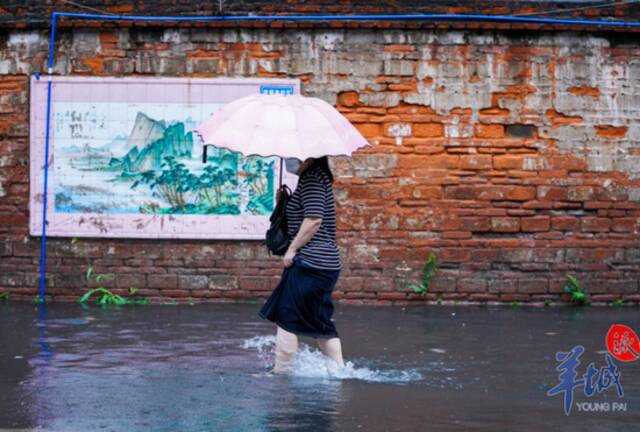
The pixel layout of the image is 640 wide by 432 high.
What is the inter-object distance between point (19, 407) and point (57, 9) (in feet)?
22.1

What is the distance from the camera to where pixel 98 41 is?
38.5ft

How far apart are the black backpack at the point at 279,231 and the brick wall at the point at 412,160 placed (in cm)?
431

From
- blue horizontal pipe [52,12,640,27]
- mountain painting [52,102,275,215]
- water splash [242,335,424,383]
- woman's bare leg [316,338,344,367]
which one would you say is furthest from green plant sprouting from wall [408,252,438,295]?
woman's bare leg [316,338,344,367]

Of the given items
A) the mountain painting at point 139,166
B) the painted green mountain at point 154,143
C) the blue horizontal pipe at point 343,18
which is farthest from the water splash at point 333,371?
the blue horizontal pipe at point 343,18

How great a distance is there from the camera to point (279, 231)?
736 cm

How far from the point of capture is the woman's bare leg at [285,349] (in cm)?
729

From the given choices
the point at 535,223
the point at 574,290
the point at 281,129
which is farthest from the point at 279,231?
the point at 574,290

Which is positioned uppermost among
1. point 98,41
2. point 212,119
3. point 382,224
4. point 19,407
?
point 98,41

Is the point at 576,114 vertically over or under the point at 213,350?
over

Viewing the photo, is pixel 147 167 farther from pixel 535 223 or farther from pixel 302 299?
pixel 302 299

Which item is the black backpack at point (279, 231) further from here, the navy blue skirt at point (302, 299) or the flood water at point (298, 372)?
the flood water at point (298, 372)

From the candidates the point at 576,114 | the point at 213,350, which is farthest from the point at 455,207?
the point at 213,350

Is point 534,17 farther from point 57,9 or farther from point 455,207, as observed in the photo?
point 57,9

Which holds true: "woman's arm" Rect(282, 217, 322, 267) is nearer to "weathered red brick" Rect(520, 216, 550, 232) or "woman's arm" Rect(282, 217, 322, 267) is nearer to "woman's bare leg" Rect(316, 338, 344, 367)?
"woman's bare leg" Rect(316, 338, 344, 367)
